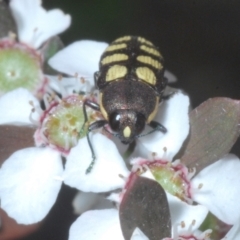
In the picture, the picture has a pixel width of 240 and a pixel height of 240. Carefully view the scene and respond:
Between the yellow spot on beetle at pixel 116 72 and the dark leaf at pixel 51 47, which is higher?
the yellow spot on beetle at pixel 116 72

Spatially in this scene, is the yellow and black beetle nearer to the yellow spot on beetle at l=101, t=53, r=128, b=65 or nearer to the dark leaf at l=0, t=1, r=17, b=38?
the yellow spot on beetle at l=101, t=53, r=128, b=65

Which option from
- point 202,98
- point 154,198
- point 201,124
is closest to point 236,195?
point 201,124

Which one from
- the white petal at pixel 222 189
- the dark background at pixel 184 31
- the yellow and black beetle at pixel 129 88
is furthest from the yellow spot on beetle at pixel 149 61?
the dark background at pixel 184 31

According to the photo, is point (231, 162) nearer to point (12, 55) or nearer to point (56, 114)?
point (56, 114)

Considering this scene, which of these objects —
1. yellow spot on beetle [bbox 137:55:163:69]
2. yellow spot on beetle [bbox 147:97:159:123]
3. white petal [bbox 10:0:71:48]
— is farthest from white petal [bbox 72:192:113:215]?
white petal [bbox 10:0:71:48]

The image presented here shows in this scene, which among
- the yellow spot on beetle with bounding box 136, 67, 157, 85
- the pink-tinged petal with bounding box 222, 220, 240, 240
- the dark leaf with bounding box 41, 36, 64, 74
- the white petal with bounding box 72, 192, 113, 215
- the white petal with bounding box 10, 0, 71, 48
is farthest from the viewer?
the white petal with bounding box 10, 0, 71, 48

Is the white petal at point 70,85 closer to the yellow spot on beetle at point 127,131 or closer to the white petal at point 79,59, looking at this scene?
the white petal at point 79,59
